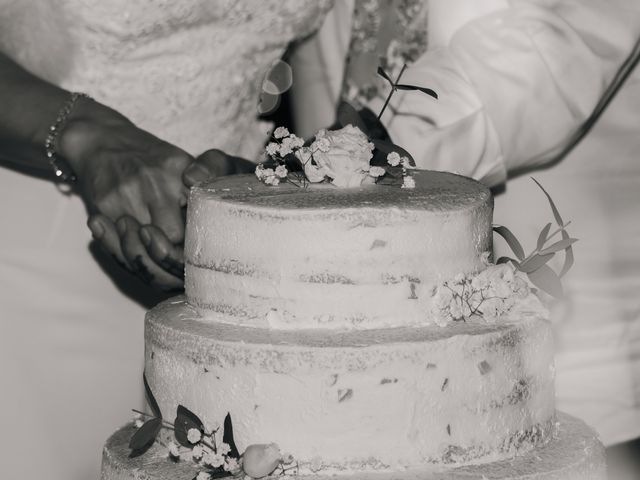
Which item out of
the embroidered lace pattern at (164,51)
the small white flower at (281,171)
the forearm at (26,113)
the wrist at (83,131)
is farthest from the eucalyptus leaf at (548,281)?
the embroidered lace pattern at (164,51)

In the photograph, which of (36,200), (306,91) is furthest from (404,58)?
(36,200)

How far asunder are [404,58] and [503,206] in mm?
382

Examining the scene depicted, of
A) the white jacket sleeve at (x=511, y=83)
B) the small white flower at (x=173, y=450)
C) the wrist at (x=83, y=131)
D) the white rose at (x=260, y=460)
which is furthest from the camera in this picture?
the white jacket sleeve at (x=511, y=83)

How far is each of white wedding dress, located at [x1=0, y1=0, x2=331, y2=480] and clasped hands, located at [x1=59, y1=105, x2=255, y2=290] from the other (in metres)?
0.46

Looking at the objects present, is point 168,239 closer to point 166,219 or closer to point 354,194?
point 166,219

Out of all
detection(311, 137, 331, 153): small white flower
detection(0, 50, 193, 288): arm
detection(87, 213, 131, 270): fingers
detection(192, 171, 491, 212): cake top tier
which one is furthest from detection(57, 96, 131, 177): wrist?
detection(311, 137, 331, 153): small white flower

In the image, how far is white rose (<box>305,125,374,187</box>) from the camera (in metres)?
1.25

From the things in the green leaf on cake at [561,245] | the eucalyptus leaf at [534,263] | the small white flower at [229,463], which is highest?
the green leaf on cake at [561,245]

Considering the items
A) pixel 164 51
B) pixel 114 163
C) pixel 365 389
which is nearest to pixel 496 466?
pixel 365 389

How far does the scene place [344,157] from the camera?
4.11ft

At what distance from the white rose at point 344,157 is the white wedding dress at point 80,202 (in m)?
0.69

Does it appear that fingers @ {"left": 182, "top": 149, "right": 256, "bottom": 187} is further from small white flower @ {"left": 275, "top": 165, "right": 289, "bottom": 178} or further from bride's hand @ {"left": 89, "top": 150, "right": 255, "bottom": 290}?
small white flower @ {"left": 275, "top": 165, "right": 289, "bottom": 178}

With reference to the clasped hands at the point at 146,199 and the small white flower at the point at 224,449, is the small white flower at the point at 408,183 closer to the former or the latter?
the clasped hands at the point at 146,199

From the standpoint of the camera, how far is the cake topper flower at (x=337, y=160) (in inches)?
49.5
